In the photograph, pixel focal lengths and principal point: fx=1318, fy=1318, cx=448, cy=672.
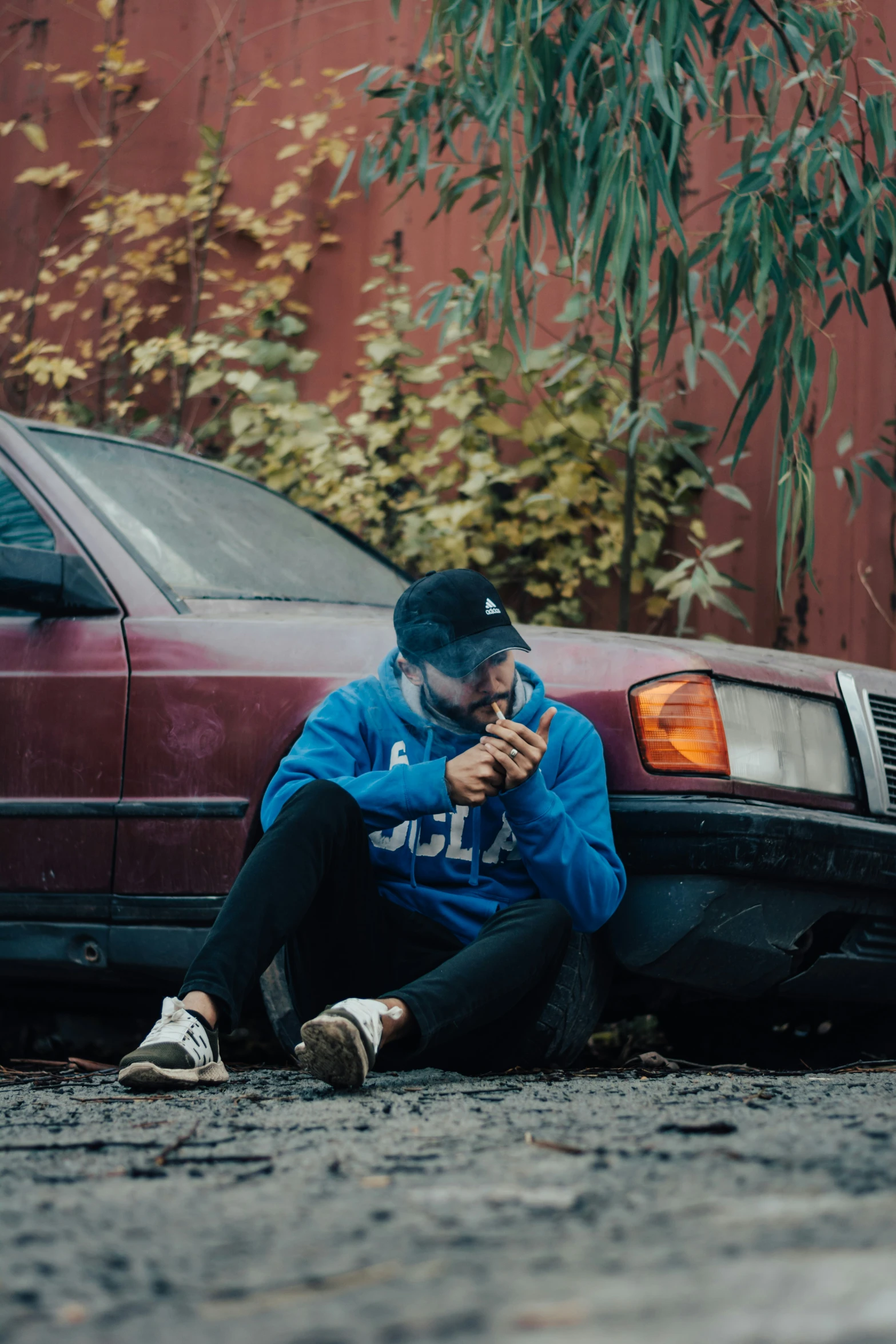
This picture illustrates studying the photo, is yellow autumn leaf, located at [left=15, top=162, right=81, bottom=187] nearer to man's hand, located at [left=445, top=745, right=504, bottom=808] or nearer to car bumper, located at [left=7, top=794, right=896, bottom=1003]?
car bumper, located at [left=7, top=794, right=896, bottom=1003]

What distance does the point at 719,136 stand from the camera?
5.13 metres

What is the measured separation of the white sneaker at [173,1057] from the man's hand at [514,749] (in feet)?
2.31

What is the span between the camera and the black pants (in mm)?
→ 2336

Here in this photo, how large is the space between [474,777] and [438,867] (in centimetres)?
30

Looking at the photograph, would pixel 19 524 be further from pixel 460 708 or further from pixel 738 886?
pixel 738 886

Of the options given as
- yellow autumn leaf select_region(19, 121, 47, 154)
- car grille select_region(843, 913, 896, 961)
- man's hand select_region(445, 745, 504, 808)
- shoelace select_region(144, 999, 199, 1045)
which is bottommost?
shoelace select_region(144, 999, 199, 1045)

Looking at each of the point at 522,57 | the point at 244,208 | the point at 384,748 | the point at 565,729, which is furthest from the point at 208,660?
the point at 244,208

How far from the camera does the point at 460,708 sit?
8.81 ft

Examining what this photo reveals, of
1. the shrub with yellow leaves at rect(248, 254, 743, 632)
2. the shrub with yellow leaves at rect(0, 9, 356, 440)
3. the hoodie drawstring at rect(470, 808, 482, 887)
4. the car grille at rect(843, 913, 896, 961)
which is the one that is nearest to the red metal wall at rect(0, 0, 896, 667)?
the shrub with yellow leaves at rect(0, 9, 356, 440)

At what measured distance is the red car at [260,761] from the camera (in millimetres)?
2629

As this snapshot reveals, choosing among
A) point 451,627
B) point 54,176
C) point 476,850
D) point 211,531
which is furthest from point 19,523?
point 54,176

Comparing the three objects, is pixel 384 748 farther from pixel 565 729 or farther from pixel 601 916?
pixel 601 916

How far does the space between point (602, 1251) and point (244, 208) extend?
5930 mm

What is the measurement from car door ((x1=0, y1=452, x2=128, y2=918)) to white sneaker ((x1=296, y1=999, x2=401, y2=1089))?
0.95 meters
